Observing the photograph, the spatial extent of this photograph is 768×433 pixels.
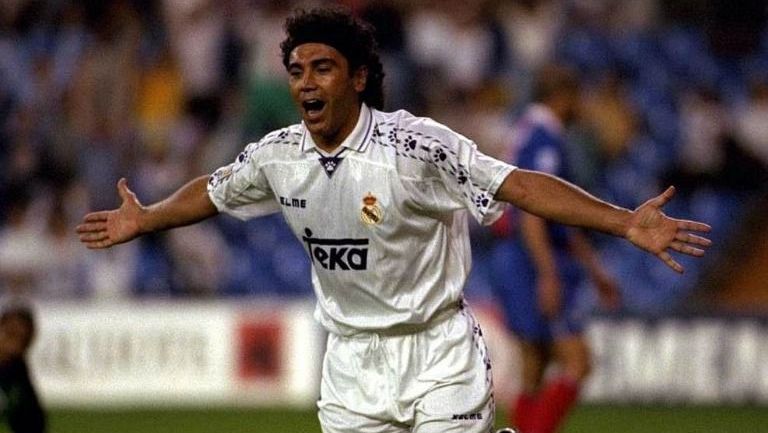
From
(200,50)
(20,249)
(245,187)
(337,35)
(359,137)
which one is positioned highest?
(200,50)

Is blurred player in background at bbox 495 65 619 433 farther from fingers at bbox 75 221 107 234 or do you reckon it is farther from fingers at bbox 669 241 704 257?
fingers at bbox 669 241 704 257

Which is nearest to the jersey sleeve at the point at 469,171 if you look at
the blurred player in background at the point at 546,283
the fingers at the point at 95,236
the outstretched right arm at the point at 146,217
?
the outstretched right arm at the point at 146,217

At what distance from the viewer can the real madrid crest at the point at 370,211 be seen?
5.50m

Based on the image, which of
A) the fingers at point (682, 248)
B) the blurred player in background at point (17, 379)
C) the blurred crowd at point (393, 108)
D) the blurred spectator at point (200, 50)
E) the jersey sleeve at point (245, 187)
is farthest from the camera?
the blurred spectator at point (200, 50)

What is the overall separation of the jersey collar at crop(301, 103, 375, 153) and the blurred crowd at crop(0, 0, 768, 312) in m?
8.56

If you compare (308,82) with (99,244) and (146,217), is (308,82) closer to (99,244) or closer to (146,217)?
(146,217)

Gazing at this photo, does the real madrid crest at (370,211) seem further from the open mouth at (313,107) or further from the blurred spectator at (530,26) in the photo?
→ the blurred spectator at (530,26)

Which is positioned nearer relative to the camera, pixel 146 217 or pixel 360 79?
pixel 360 79

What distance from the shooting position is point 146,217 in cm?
604

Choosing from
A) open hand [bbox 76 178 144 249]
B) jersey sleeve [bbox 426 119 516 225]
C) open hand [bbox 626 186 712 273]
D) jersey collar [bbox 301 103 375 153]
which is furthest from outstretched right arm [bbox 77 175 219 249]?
open hand [bbox 626 186 712 273]

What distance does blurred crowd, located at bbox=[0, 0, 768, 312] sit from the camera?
47.1 ft

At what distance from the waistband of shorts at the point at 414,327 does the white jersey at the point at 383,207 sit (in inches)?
0.6

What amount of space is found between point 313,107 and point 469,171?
0.57 meters

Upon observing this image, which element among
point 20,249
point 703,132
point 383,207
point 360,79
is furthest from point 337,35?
point 20,249
